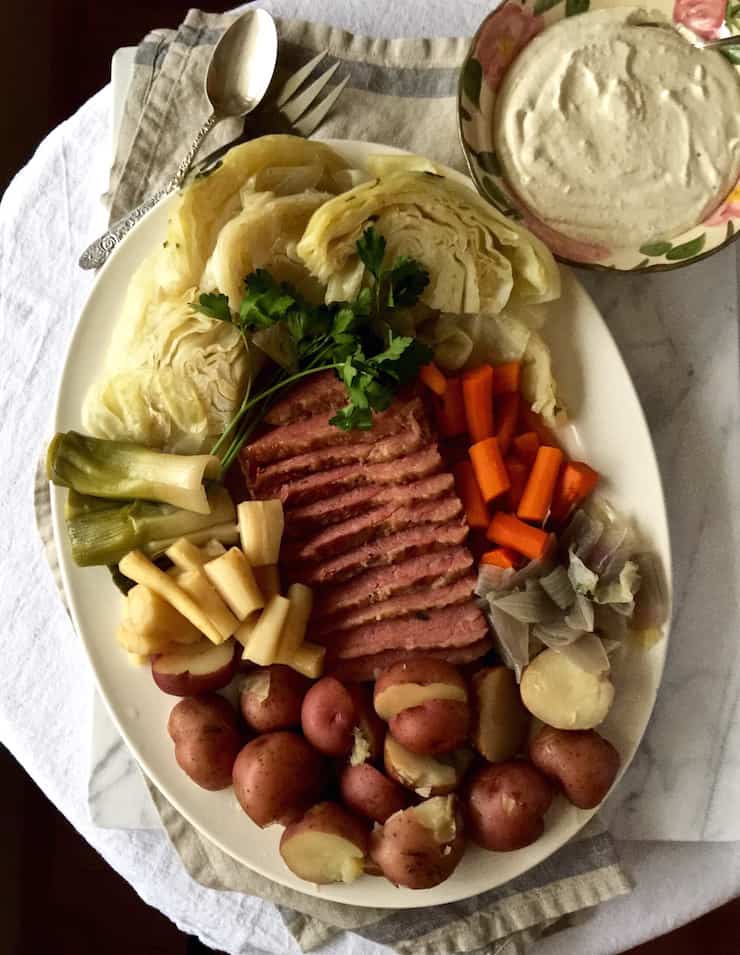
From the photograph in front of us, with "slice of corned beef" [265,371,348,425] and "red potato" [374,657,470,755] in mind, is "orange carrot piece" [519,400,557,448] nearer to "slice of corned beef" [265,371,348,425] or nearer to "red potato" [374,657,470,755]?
"slice of corned beef" [265,371,348,425]

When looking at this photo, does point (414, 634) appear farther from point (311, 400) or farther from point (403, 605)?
point (311, 400)

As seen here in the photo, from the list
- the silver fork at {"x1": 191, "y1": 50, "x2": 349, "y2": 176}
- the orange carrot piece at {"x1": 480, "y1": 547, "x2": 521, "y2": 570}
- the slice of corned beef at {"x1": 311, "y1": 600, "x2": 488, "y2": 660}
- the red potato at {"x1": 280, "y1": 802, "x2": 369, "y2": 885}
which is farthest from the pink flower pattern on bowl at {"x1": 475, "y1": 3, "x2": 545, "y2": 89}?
the red potato at {"x1": 280, "y1": 802, "x2": 369, "y2": 885}

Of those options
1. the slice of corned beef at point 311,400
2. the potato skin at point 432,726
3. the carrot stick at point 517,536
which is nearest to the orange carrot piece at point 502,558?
the carrot stick at point 517,536

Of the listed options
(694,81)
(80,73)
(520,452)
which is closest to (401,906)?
(520,452)

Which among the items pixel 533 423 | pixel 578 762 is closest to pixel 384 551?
pixel 533 423

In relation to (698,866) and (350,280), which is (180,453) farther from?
(698,866)

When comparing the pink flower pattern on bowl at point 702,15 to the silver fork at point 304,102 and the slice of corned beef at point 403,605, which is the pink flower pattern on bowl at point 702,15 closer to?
the silver fork at point 304,102
